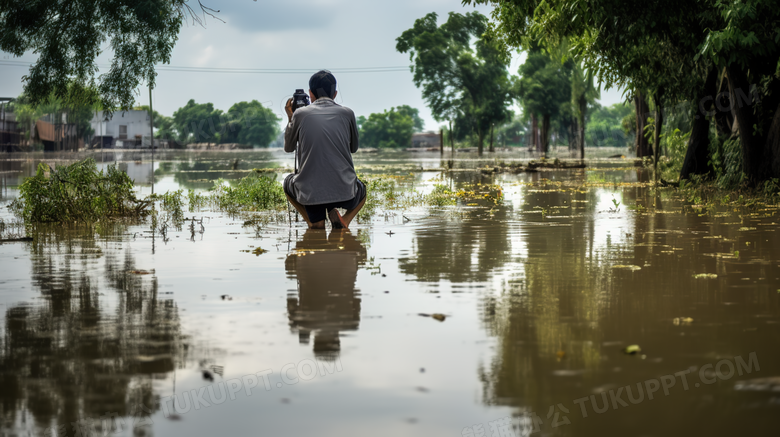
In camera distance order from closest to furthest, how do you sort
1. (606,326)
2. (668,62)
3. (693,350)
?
(693,350)
(606,326)
(668,62)

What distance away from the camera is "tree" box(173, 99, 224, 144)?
162m

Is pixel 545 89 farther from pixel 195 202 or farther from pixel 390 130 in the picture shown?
pixel 390 130

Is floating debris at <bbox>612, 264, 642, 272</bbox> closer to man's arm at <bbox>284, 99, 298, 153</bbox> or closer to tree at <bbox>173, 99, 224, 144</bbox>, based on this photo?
man's arm at <bbox>284, 99, 298, 153</bbox>

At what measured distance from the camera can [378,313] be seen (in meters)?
4.80

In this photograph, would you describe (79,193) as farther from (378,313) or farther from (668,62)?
(668,62)

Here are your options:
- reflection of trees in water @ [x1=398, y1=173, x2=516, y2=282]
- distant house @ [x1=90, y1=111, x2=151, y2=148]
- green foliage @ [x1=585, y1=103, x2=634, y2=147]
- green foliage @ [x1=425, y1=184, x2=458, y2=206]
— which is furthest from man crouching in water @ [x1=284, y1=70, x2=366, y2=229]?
green foliage @ [x1=585, y1=103, x2=634, y2=147]

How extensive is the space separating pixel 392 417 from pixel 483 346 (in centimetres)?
107

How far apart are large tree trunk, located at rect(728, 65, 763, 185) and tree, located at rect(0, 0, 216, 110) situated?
9.50 m

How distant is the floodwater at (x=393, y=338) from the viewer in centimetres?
309

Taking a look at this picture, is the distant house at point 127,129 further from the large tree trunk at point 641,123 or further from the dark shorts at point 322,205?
the dark shorts at point 322,205

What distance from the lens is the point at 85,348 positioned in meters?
4.04

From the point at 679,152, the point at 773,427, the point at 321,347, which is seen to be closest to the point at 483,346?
the point at 321,347

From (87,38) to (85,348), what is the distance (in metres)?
8.74

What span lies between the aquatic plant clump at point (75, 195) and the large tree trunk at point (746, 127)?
33.4ft
